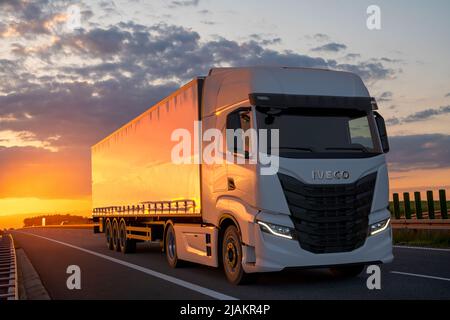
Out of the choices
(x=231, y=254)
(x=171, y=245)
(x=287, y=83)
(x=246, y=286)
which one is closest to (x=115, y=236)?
(x=171, y=245)

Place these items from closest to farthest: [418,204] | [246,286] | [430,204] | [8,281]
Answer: [246,286] → [8,281] → [430,204] → [418,204]

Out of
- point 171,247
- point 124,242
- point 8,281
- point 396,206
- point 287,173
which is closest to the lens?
point 287,173

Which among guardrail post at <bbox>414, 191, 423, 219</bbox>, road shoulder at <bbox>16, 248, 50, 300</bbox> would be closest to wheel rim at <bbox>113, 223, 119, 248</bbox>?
road shoulder at <bbox>16, 248, 50, 300</bbox>

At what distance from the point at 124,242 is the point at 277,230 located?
10401mm

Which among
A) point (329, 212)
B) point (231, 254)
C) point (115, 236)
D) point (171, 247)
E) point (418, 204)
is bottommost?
point (115, 236)

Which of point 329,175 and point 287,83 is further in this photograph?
point 287,83

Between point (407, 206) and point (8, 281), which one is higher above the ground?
point (407, 206)

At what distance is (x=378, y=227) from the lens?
1034cm

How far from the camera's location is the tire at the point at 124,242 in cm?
1909

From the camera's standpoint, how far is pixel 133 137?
18.2 m

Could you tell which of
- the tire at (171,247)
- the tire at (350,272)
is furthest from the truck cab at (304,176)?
the tire at (171,247)

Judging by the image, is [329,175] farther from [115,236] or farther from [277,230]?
[115,236]
